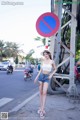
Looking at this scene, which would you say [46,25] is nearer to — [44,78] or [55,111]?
[44,78]

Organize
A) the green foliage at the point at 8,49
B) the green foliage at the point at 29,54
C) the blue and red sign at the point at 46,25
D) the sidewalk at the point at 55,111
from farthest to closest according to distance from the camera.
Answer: the green foliage at the point at 29,54, the green foliage at the point at 8,49, the blue and red sign at the point at 46,25, the sidewalk at the point at 55,111

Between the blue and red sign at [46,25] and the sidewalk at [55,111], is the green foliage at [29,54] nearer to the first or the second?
the sidewalk at [55,111]

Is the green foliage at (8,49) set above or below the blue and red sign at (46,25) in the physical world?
below

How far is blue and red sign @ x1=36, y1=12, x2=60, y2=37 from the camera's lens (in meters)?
6.17

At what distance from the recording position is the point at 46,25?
621 cm

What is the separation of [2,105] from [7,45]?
7591cm

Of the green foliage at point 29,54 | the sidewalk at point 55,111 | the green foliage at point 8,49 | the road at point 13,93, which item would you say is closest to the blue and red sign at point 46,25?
the sidewalk at point 55,111

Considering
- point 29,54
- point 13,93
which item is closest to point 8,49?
point 29,54

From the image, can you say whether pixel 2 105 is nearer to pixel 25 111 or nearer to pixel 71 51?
pixel 25 111

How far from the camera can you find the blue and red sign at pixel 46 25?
6.17 metres

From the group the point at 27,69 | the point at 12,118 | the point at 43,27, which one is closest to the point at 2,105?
the point at 12,118

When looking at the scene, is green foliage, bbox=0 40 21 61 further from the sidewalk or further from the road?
the sidewalk

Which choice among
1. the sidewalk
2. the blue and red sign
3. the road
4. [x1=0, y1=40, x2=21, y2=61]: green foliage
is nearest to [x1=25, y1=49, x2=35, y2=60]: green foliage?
[x1=0, y1=40, x2=21, y2=61]: green foliage

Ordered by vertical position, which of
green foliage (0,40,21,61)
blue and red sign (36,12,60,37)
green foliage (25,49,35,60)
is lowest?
green foliage (25,49,35,60)
